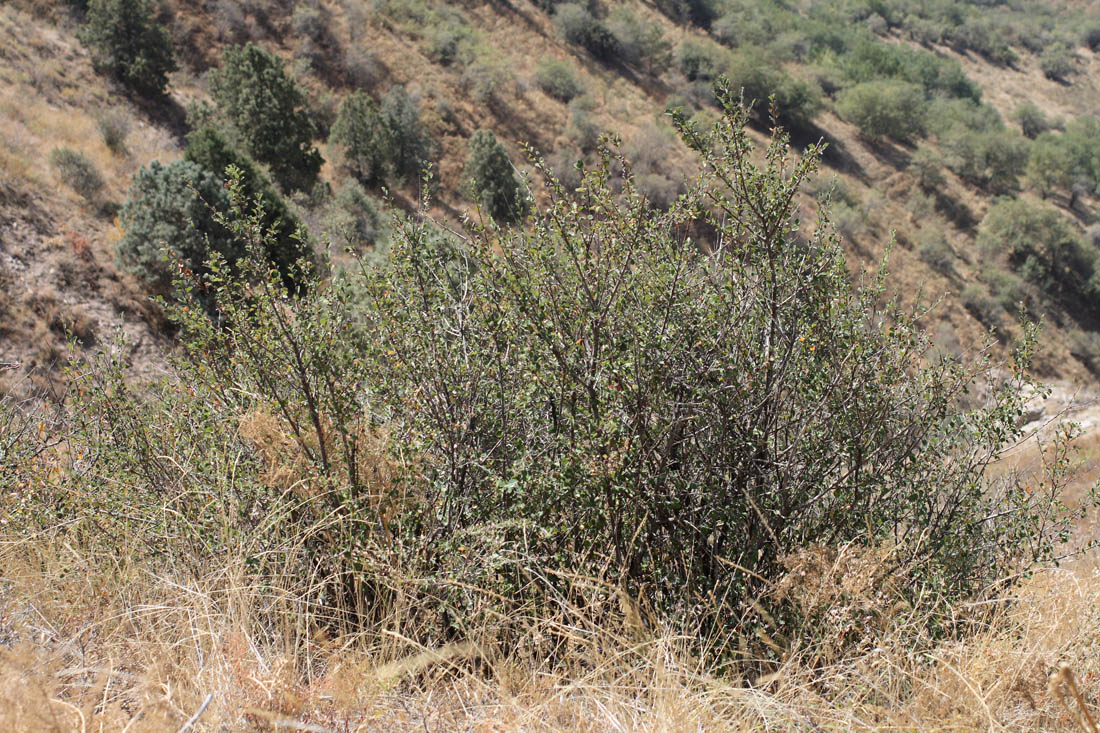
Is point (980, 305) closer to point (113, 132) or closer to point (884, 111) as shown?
point (884, 111)

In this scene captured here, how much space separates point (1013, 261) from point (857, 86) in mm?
15055

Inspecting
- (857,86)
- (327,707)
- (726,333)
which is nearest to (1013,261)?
(857,86)

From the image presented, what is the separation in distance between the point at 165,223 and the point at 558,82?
76.6ft

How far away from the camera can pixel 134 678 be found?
7.48ft

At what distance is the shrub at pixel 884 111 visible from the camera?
38.5 m

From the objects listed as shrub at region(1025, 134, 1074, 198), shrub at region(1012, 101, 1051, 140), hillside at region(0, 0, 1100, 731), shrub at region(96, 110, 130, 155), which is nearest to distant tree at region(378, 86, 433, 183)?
shrub at region(96, 110, 130, 155)

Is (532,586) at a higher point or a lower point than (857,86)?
lower

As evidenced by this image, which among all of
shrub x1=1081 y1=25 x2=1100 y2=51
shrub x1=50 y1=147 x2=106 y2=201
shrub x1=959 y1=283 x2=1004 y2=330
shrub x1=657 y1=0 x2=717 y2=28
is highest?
shrub x1=1081 y1=25 x2=1100 y2=51

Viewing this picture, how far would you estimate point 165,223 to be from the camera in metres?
13.7

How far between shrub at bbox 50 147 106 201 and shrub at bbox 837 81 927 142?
125 ft

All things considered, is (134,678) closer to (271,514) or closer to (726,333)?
(271,514)

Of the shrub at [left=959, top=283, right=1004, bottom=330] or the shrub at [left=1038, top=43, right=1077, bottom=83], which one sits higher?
the shrub at [left=1038, top=43, right=1077, bottom=83]

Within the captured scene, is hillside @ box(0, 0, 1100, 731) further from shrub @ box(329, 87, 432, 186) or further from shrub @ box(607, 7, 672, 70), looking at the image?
shrub @ box(607, 7, 672, 70)

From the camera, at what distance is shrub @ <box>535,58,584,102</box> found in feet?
107
